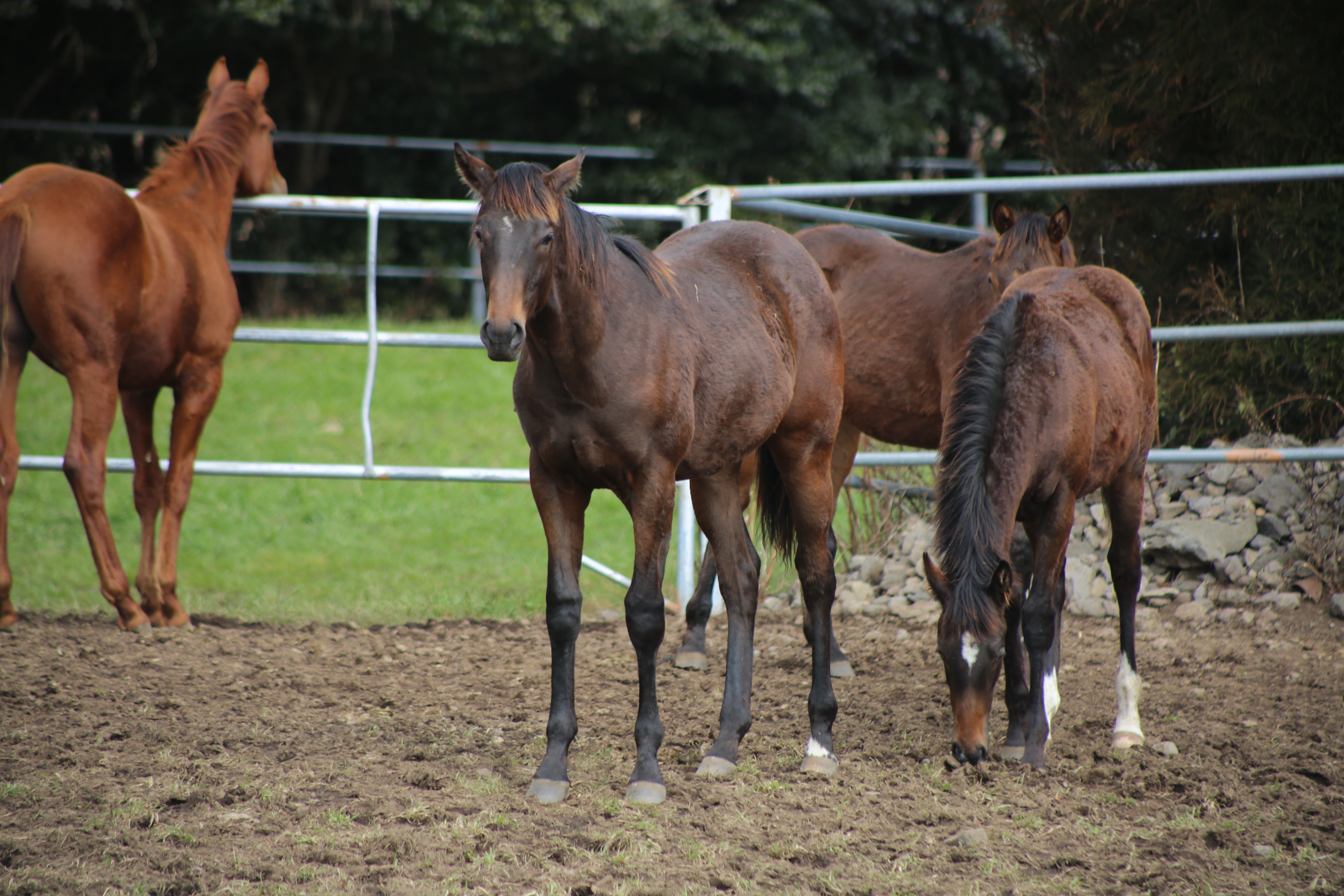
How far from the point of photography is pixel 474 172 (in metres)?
2.98

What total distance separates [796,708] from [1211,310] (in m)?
3.51

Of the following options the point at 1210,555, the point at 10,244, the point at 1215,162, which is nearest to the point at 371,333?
the point at 10,244

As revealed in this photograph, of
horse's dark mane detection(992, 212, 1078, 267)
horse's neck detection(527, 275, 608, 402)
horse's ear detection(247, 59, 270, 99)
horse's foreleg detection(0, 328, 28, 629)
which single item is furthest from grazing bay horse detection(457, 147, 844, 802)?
horse's ear detection(247, 59, 270, 99)

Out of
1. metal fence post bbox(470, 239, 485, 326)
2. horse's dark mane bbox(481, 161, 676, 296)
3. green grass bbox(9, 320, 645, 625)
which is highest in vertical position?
horse's dark mane bbox(481, 161, 676, 296)

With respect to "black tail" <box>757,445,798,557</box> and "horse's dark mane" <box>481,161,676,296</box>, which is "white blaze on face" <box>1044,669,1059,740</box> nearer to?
"black tail" <box>757,445,798,557</box>

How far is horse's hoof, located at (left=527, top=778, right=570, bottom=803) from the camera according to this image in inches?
120

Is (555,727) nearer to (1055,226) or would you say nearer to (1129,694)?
(1129,694)

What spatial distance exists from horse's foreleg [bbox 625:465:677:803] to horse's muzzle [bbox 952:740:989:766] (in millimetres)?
905

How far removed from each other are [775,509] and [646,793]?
4.92 feet

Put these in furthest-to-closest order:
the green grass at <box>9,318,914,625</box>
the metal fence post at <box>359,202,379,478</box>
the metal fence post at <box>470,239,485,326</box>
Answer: the metal fence post at <box>470,239,485,326</box>
the green grass at <box>9,318,914,625</box>
the metal fence post at <box>359,202,379,478</box>

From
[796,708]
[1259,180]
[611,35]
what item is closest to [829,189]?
[1259,180]

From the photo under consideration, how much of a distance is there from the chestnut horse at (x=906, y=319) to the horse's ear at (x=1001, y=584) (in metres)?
1.35

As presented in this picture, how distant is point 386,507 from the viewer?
8312 millimetres

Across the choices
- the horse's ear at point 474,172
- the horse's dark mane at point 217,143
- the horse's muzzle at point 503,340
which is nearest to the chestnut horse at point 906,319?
the horse's ear at point 474,172
